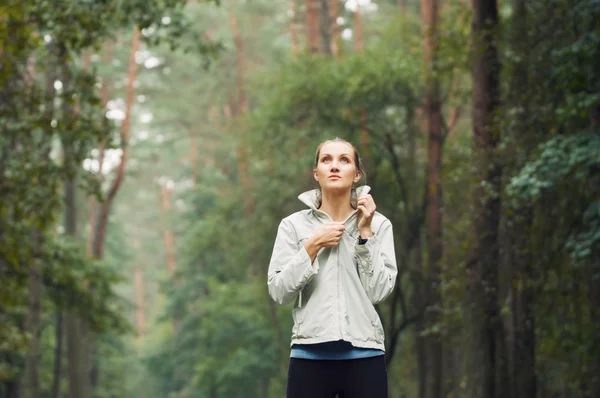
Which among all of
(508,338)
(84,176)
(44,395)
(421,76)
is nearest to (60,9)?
(84,176)

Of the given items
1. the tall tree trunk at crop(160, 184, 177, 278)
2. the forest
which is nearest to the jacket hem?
the forest

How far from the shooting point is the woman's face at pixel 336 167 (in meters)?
4.07

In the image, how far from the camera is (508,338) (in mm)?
14703

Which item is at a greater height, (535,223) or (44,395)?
(535,223)

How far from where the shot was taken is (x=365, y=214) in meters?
3.97

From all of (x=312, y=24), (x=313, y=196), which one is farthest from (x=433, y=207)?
(x=313, y=196)

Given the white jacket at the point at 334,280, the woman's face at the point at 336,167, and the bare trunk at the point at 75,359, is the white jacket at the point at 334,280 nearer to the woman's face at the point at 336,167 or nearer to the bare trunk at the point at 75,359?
the woman's face at the point at 336,167

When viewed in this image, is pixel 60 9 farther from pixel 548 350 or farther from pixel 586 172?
pixel 548 350

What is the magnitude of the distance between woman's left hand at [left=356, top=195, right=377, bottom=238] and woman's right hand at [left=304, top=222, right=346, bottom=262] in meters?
0.11

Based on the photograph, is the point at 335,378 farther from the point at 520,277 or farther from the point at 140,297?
the point at 140,297

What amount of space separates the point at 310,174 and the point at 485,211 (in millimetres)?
8748

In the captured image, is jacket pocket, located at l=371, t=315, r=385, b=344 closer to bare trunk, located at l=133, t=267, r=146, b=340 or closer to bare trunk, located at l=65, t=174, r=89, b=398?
bare trunk, located at l=65, t=174, r=89, b=398

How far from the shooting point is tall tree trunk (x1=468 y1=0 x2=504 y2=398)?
12695mm

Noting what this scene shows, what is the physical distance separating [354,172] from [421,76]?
1811 cm
